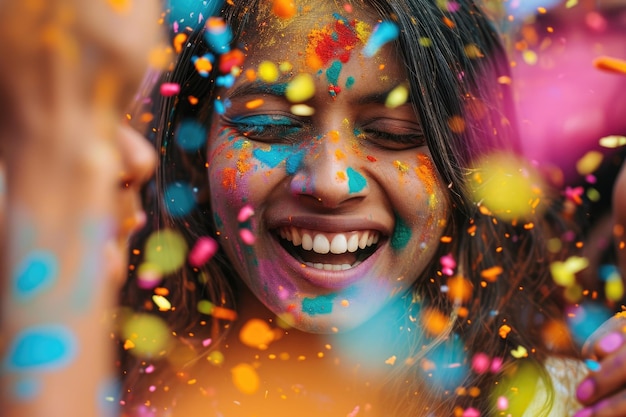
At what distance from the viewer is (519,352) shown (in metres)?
1.72

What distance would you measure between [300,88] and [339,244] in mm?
297

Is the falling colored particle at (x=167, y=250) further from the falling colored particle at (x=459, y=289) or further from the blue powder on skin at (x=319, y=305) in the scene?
the falling colored particle at (x=459, y=289)

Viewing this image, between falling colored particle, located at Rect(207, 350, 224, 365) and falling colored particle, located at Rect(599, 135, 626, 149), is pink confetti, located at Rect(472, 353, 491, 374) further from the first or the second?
falling colored particle, located at Rect(599, 135, 626, 149)

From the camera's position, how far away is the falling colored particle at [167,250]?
5.32 feet

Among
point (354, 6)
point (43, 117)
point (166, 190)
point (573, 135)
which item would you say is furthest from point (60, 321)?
point (573, 135)

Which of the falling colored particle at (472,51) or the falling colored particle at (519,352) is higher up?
the falling colored particle at (472,51)

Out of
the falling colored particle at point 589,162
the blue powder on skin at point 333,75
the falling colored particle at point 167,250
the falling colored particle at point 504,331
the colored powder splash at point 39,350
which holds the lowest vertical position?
the falling colored particle at point 504,331

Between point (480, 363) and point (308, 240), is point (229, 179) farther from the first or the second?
point (480, 363)

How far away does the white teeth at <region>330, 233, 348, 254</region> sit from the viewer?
1.33m

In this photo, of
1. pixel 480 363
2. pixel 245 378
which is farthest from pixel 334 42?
pixel 480 363

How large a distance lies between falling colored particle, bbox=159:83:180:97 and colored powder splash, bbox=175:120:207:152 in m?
Answer: 0.06

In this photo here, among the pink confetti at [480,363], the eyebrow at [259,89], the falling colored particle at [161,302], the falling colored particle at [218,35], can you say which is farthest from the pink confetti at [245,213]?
the pink confetti at [480,363]

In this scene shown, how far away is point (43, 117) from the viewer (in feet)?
1.69

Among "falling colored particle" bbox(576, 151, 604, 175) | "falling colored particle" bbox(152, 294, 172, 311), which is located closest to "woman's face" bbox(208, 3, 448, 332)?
"falling colored particle" bbox(152, 294, 172, 311)
